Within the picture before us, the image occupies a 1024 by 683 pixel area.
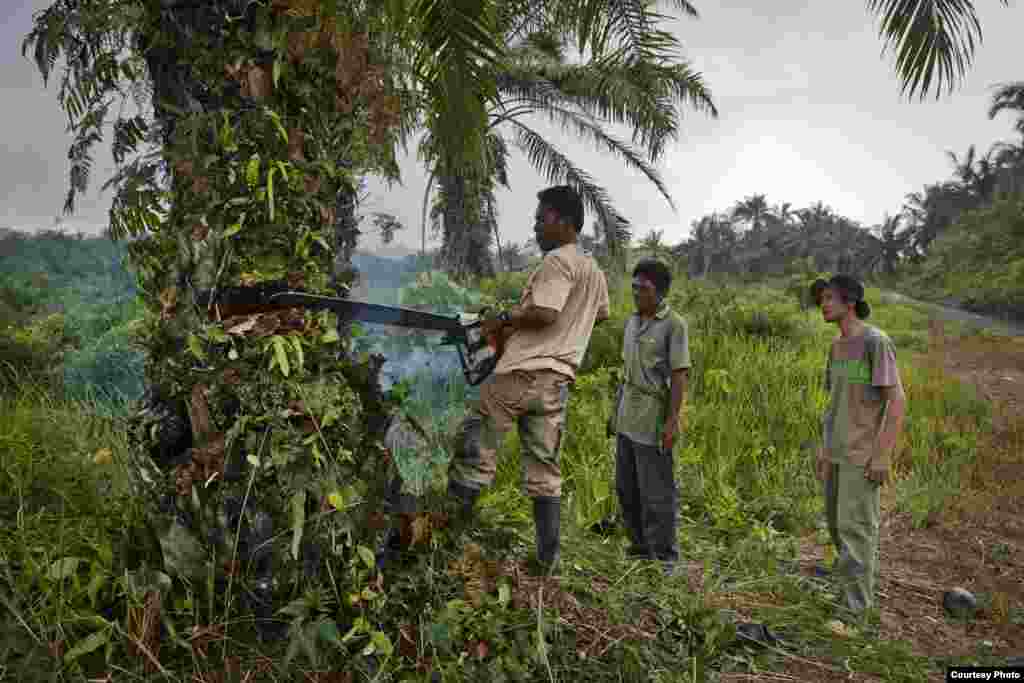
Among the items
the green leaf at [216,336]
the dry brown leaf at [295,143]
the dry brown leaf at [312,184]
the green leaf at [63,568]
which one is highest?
the dry brown leaf at [295,143]

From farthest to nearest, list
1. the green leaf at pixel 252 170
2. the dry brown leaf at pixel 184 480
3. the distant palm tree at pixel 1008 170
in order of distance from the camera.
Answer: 1. the distant palm tree at pixel 1008 170
2. the green leaf at pixel 252 170
3. the dry brown leaf at pixel 184 480

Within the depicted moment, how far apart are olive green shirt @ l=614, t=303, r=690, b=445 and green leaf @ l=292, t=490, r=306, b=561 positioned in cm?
184

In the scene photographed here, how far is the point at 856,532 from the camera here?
9.12 ft

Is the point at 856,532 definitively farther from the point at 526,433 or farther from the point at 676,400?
the point at 526,433

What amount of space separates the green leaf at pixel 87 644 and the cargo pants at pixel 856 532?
2.78 meters

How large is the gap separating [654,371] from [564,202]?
41.8 inches

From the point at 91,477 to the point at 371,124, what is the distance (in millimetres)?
1801

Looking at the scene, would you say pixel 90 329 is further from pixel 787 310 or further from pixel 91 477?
pixel 787 310

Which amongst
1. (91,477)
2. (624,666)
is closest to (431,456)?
(624,666)

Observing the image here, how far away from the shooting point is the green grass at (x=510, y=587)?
1.78 m

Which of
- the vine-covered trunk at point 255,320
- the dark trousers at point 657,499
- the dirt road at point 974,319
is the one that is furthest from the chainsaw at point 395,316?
the dirt road at point 974,319

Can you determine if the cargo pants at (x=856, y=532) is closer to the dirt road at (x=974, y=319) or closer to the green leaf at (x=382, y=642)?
the green leaf at (x=382, y=642)

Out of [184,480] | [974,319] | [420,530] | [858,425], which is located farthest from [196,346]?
[974,319]

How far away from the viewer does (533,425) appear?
2537 millimetres
